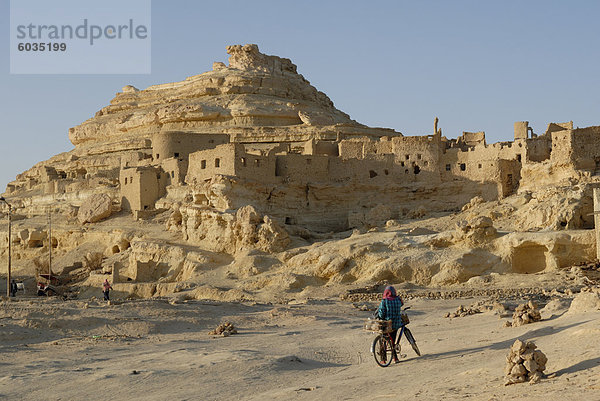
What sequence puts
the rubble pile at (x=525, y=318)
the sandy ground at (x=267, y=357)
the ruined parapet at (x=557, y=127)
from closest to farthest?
the sandy ground at (x=267, y=357) → the rubble pile at (x=525, y=318) → the ruined parapet at (x=557, y=127)

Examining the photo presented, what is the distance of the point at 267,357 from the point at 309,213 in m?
24.4

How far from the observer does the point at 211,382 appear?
32.4 feet

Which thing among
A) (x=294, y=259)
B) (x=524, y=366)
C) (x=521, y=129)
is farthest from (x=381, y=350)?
(x=521, y=129)

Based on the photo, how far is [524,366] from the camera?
7535 mm

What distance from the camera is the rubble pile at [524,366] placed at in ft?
24.5

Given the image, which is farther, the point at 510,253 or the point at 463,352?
the point at 510,253

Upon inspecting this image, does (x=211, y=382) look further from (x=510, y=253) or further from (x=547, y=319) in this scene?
(x=510, y=253)

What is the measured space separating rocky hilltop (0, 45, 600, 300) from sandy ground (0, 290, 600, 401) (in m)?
8.12

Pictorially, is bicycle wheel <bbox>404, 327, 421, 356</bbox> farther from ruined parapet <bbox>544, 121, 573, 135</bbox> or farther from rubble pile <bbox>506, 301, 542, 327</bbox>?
ruined parapet <bbox>544, 121, 573, 135</bbox>

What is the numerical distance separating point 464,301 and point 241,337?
7996 mm

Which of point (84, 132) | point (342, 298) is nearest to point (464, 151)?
point (342, 298)

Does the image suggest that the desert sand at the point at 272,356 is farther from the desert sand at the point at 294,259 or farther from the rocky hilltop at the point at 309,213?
the rocky hilltop at the point at 309,213

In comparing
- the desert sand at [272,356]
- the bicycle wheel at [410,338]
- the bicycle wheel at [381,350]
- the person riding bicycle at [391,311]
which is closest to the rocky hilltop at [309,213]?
the desert sand at [272,356]

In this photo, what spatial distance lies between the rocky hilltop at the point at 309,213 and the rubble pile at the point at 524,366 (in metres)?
15.7
